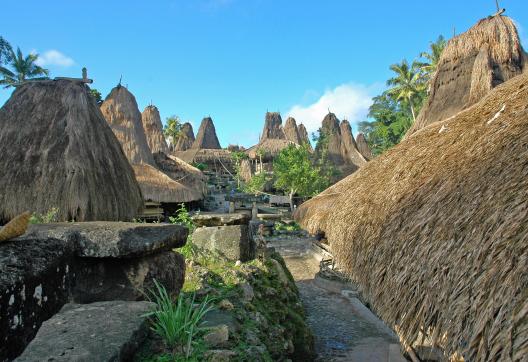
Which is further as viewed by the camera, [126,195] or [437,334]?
[126,195]

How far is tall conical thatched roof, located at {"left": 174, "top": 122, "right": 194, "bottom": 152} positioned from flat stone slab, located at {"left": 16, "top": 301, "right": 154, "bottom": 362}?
138ft

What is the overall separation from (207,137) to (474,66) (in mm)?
38014

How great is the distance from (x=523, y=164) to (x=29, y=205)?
6.57 metres

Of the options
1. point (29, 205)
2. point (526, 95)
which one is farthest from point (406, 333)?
point (29, 205)

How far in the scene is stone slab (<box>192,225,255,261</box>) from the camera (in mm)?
6062

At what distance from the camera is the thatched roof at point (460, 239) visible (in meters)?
1.89

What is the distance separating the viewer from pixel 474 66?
7.65 metres

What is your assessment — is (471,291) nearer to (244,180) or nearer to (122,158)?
(122,158)

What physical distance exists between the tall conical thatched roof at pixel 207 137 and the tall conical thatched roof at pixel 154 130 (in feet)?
55.9

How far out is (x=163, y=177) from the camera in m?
18.6

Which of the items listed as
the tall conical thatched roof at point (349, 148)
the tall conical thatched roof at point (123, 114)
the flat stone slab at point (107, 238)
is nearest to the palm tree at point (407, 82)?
the tall conical thatched roof at point (349, 148)

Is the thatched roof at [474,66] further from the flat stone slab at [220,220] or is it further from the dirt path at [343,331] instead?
the flat stone slab at [220,220]

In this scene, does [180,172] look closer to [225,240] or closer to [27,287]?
[225,240]

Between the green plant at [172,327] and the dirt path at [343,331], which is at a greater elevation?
the green plant at [172,327]
